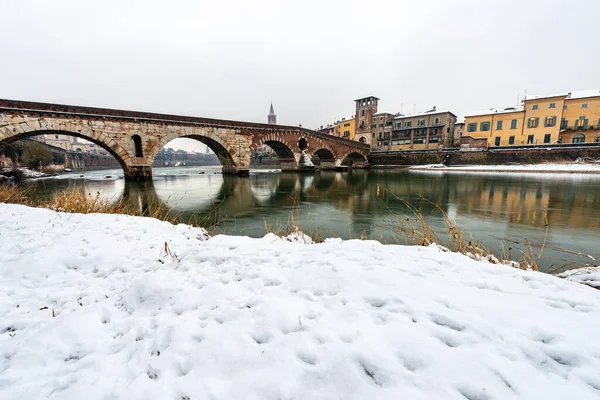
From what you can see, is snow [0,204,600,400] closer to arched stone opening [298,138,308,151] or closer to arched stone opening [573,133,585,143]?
arched stone opening [298,138,308,151]

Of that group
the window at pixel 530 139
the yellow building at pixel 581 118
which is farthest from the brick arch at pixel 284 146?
the yellow building at pixel 581 118

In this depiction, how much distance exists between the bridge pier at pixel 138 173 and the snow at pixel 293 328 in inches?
808

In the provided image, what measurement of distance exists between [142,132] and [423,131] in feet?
155

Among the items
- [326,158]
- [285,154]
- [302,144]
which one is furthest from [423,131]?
[285,154]

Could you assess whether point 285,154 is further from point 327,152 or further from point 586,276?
point 586,276

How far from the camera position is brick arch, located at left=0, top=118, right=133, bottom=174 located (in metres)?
15.7

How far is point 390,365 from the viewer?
1.64 metres

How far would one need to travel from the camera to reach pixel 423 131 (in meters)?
49.2

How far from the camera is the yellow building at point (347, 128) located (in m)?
58.0

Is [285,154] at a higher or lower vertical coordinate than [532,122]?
lower

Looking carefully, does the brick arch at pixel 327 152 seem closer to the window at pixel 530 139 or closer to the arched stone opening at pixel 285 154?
the arched stone opening at pixel 285 154

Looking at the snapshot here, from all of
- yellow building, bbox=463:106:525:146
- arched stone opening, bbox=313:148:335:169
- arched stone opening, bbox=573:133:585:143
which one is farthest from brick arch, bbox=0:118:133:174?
arched stone opening, bbox=573:133:585:143

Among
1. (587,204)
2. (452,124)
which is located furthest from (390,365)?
(452,124)

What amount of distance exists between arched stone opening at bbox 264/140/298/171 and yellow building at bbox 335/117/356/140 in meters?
26.6
